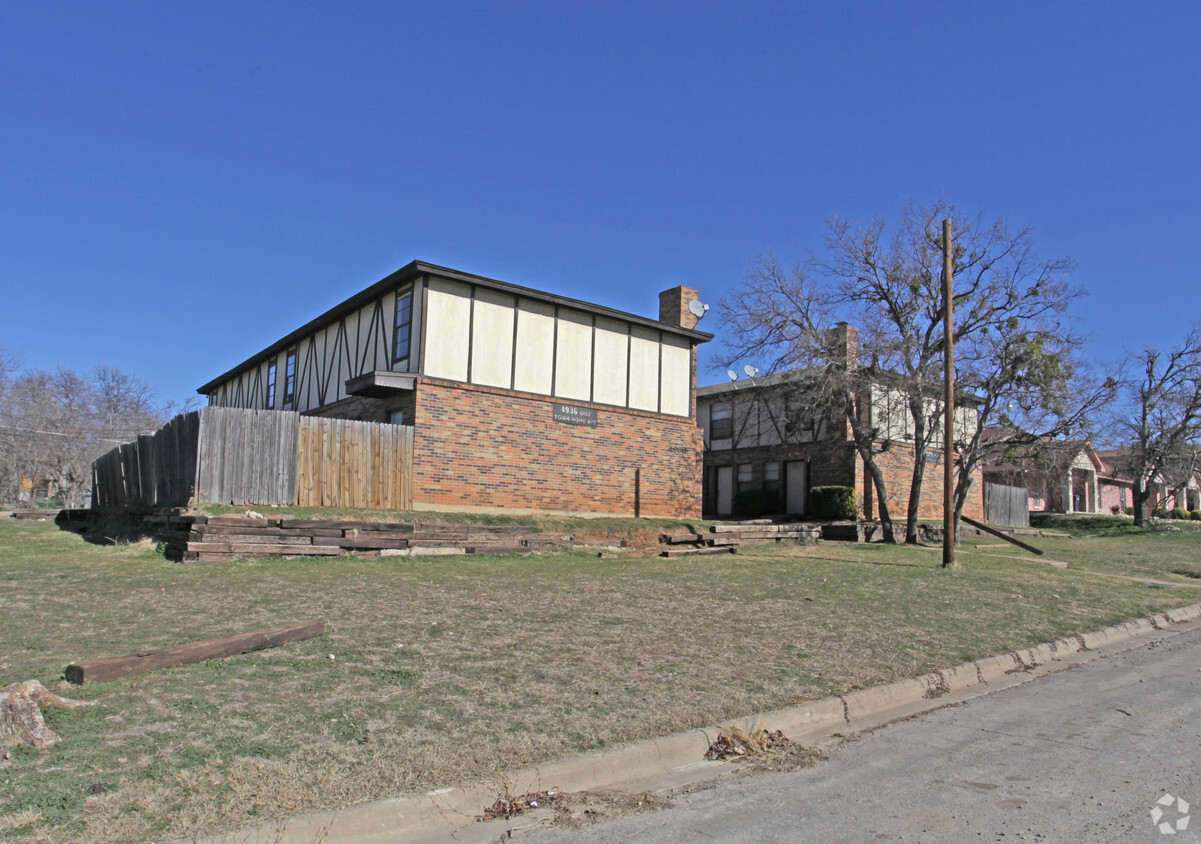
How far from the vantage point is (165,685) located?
5473mm

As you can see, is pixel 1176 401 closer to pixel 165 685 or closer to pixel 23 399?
pixel 165 685

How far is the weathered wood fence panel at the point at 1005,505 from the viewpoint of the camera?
34.9 m

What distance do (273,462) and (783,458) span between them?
2011cm

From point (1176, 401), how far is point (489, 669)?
37.5 m

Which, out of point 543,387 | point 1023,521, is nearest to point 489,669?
point 543,387

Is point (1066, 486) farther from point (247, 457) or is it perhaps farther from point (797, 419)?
point (247, 457)

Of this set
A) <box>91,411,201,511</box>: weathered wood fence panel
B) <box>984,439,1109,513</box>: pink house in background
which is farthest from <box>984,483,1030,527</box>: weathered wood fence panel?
<box>91,411,201,511</box>: weathered wood fence panel

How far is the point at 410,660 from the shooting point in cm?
660

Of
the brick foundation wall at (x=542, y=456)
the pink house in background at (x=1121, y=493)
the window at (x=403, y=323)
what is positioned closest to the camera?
the brick foundation wall at (x=542, y=456)

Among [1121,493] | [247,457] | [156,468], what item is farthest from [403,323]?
[1121,493]

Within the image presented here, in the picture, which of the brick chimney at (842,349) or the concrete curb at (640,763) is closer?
the concrete curb at (640,763)

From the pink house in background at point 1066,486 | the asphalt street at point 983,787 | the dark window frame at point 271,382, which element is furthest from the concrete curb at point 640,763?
the pink house in background at point 1066,486

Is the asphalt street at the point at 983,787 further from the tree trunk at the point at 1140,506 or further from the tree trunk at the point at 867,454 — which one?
the tree trunk at the point at 1140,506

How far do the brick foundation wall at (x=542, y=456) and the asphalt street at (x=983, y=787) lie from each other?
1439 centimetres
